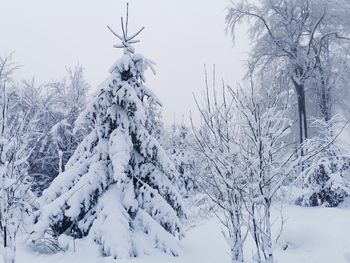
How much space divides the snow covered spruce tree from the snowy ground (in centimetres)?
39

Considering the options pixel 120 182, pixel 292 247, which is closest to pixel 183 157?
pixel 292 247

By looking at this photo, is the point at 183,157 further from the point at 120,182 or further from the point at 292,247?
the point at 120,182

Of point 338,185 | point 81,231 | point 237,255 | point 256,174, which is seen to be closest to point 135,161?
point 81,231

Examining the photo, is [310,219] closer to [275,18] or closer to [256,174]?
[256,174]

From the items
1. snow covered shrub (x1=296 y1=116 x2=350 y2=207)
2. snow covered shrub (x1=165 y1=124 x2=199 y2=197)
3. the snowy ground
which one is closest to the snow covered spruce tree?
the snowy ground

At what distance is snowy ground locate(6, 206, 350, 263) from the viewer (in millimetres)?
8641

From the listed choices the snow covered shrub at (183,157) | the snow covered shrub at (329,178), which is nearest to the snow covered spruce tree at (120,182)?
the snow covered shrub at (329,178)

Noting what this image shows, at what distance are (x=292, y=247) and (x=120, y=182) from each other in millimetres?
4689

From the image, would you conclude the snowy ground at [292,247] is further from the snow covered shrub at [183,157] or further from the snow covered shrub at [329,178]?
the snow covered shrub at [183,157]

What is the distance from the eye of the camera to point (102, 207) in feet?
30.3

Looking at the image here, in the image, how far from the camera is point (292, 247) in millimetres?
9898

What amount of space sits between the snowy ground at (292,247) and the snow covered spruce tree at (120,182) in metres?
0.39

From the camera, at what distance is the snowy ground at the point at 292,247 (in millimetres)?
8641

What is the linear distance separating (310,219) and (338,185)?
307 centimetres
